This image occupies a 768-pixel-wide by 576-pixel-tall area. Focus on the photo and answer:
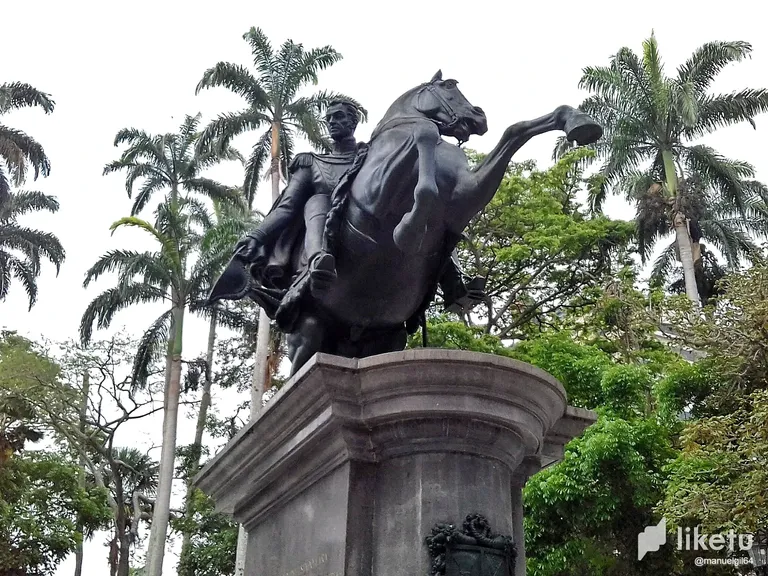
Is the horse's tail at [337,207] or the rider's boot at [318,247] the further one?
the horse's tail at [337,207]

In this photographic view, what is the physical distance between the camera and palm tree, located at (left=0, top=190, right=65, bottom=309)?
102ft

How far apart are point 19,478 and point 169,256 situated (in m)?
8.40

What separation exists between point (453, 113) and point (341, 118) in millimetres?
1077

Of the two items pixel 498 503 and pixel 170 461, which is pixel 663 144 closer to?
pixel 170 461

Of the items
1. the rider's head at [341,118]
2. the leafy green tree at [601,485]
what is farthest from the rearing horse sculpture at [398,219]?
the leafy green tree at [601,485]

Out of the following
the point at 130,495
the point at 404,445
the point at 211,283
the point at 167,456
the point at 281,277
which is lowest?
the point at 404,445

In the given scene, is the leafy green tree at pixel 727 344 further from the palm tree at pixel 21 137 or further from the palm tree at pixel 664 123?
the palm tree at pixel 21 137

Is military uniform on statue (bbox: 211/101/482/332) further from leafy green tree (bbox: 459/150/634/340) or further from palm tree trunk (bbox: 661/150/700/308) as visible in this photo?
palm tree trunk (bbox: 661/150/700/308)

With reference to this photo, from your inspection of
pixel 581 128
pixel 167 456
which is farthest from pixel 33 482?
pixel 581 128

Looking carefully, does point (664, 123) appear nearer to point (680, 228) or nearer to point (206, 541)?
point (680, 228)

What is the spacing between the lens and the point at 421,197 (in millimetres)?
4902

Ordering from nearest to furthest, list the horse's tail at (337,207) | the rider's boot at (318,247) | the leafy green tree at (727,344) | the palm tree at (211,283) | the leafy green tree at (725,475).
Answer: the rider's boot at (318,247)
the horse's tail at (337,207)
the leafy green tree at (725,475)
the leafy green tree at (727,344)
the palm tree at (211,283)

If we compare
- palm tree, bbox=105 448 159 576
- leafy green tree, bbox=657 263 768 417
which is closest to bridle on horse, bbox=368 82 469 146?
leafy green tree, bbox=657 263 768 417

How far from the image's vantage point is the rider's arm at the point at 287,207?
243 inches
